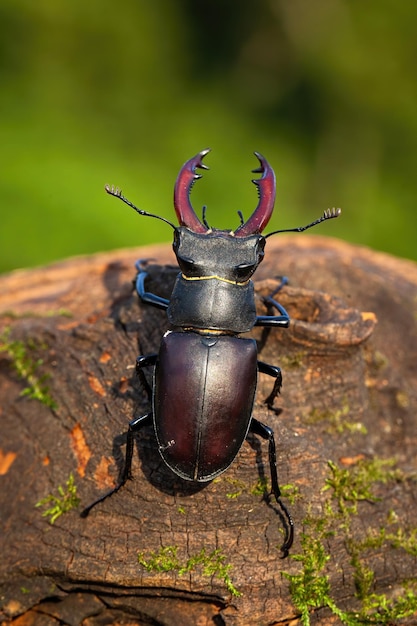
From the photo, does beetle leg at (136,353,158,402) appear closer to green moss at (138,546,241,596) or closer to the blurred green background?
green moss at (138,546,241,596)

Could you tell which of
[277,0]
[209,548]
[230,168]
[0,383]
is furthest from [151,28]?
[209,548]

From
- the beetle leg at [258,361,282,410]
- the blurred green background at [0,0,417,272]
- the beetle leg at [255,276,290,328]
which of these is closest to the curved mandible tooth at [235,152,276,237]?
the beetle leg at [255,276,290,328]

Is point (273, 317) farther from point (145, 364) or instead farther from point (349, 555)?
point (349, 555)

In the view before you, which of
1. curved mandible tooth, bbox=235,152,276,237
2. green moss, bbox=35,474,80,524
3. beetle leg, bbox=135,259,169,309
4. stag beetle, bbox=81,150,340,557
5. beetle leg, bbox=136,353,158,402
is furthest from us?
beetle leg, bbox=135,259,169,309

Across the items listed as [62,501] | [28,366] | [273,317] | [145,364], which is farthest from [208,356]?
[28,366]

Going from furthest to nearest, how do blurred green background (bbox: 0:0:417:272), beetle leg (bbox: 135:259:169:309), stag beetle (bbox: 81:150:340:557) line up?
blurred green background (bbox: 0:0:417:272), beetle leg (bbox: 135:259:169:309), stag beetle (bbox: 81:150:340:557)

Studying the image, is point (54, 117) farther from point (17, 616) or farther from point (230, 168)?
point (17, 616)

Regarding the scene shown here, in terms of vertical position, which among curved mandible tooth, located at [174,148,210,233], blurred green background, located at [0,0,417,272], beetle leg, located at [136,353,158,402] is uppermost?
curved mandible tooth, located at [174,148,210,233]

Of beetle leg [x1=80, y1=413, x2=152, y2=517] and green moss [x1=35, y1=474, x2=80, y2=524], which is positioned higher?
beetle leg [x1=80, y1=413, x2=152, y2=517]
